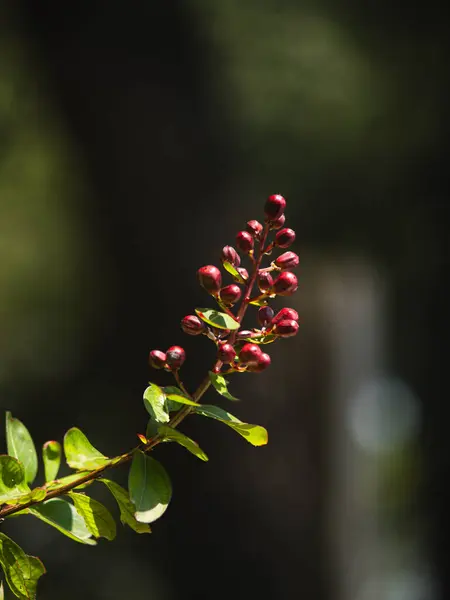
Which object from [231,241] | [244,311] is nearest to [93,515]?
[244,311]

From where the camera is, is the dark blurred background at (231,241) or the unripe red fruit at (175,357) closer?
the unripe red fruit at (175,357)

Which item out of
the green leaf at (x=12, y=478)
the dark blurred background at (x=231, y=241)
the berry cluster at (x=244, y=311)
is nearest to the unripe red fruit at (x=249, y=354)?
the berry cluster at (x=244, y=311)

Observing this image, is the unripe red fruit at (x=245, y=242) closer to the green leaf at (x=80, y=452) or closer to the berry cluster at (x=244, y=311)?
the berry cluster at (x=244, y=311)

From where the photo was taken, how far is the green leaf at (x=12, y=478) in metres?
0.37

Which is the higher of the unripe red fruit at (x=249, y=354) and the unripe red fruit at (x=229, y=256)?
the unripe red fruit at (x=229, y=256)

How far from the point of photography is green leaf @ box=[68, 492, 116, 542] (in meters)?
0.39

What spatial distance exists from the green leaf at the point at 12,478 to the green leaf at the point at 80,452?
2 centimetres

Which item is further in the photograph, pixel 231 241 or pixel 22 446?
pixel 231 241

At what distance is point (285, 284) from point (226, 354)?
6 centimetres

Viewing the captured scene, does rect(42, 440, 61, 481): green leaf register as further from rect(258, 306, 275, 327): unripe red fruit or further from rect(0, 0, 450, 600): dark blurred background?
rect(0, 0, 450, 600): dark blurred background

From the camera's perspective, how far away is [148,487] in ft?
1.19

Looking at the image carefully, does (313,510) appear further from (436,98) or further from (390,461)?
(390,461)

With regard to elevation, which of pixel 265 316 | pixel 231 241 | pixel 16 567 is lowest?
pixel 231 241

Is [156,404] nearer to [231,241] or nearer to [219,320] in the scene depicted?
[219,320]
